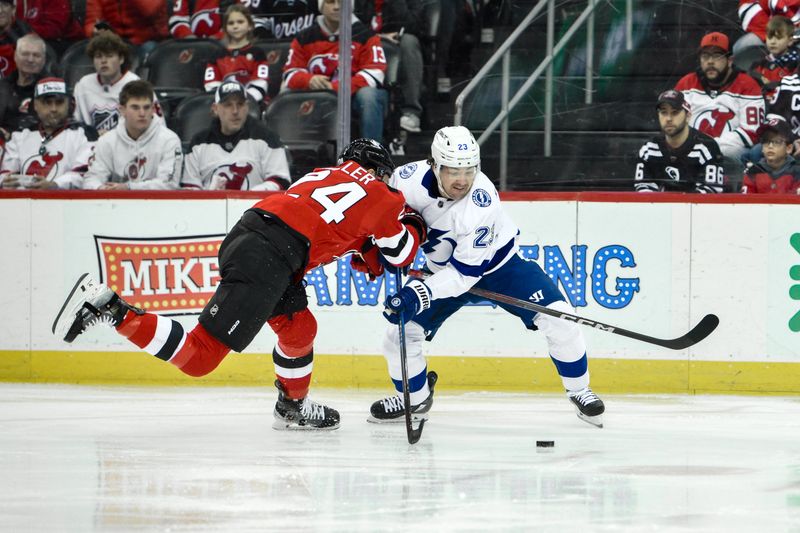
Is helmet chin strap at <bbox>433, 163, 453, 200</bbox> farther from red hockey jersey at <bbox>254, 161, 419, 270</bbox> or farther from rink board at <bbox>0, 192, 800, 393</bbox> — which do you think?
rink board at <bbox>0, 192, 800, 393</bbox>

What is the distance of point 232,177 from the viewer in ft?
19.3

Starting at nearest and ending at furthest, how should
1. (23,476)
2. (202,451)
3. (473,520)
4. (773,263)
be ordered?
(473,520) < (23,476) < (202,451) < (773,263)

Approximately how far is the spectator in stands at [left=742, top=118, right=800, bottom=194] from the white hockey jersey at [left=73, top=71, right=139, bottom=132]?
3.23 metres

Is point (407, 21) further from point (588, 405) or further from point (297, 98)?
point (588, 405)

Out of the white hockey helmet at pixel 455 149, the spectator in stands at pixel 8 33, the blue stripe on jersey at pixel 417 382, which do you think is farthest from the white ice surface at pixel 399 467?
the spectator in stands at pixel 8 33

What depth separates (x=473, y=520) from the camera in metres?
2.87

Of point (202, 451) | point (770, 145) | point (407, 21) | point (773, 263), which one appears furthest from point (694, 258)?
point (202, 451)

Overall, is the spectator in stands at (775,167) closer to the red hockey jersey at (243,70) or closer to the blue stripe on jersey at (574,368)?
the blue stripe on jersey at (574,368)

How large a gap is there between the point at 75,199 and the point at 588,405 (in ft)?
8.89

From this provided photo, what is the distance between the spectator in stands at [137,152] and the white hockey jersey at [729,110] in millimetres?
2539

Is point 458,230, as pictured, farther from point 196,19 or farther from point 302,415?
point 196,19

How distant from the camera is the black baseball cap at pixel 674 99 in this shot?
227 inches

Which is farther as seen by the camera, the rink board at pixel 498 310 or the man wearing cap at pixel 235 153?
the man wearing cap at pixel 235 153

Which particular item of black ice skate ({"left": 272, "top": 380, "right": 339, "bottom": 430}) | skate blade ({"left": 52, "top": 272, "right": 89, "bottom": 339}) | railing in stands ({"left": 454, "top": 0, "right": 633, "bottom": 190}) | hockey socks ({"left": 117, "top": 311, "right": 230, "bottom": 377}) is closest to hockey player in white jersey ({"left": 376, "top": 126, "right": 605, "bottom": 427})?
black ice skate ({"left": 272, "top": 380, "right": 339, "bottom": 430})
